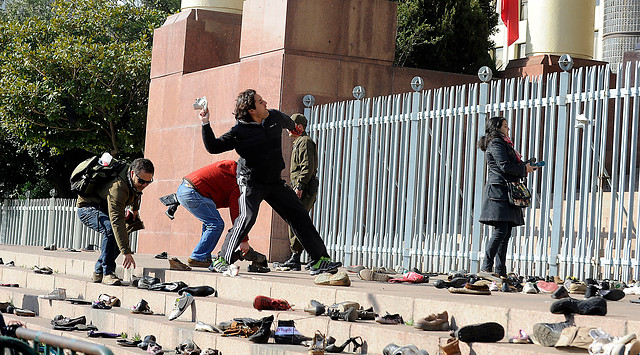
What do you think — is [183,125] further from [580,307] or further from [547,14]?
[580,307]

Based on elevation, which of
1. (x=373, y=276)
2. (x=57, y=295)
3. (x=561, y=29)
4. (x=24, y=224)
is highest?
(x=561, y=29)

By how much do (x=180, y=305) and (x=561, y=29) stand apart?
35.6 feet

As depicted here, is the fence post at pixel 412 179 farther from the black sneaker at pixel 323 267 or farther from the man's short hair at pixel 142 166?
the man's short hair at pixel 142 166

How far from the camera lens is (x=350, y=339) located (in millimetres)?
5988

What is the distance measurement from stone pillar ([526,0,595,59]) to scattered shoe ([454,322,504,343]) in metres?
11.9

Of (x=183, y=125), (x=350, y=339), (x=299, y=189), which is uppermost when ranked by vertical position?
(x=183, y=125)

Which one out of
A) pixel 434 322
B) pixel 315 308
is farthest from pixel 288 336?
pixel 434 322

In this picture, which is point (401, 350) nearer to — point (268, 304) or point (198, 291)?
point (268, 304)

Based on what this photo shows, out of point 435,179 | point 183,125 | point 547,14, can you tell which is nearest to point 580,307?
point 435,179

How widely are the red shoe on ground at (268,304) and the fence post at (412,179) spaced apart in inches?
147

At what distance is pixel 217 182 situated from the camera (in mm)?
10008

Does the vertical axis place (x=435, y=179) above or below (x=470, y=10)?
below

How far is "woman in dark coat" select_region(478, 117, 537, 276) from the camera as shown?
882 centimetres

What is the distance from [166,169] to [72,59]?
21.0 feet
